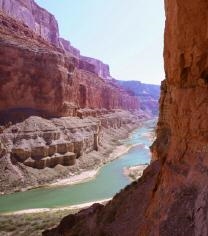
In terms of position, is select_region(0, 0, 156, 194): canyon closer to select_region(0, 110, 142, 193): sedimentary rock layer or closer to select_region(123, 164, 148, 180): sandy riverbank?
select_region(0, 110, 142, 193): sedimentary rock layer

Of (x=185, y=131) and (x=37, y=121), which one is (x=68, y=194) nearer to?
(x=37, y=121)

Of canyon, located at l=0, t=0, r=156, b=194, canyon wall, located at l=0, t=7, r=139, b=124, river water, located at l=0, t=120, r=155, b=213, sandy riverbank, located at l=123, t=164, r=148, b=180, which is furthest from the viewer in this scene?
canyon wall, located at l=0, t=7, r=139, b=124

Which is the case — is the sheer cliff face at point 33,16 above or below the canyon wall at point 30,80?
above

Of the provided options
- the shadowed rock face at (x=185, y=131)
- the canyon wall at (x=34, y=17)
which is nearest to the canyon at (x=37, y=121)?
the shadowed rock face at (x=185, y=131)

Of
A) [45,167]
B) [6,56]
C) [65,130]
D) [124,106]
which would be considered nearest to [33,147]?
[45,167]

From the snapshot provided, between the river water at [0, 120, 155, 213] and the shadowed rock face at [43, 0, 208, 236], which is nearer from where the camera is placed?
the shadowed rock face at [43, 0, 208, 236]

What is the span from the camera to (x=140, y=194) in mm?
18109

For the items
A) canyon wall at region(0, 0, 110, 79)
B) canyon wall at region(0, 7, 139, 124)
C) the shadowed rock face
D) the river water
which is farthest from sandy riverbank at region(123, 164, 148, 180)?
canyon wall at region(0, 0, 110, 79)

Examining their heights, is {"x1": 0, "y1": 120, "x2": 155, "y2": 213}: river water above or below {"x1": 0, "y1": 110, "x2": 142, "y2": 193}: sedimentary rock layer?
below

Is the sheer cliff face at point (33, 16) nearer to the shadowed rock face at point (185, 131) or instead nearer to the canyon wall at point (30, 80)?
the canyon wall at point (30, 80)

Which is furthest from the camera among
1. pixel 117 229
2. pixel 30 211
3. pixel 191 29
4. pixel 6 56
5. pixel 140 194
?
pixel 6 56

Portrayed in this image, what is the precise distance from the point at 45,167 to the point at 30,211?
14.5 meters

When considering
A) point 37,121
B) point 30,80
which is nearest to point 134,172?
point 37,121

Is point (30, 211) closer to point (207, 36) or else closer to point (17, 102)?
point (17, 102)
